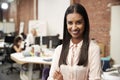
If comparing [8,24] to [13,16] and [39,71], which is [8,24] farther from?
[39,71]

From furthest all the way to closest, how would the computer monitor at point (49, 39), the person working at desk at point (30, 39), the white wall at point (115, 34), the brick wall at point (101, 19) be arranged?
1. the person working at desk at point (30, 39)
2. the brick wall at point (101, 19)
3. the computer monitor at point (49, 39)
4. the white wall at point (115, 34)

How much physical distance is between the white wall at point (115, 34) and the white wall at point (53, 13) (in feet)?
6.97

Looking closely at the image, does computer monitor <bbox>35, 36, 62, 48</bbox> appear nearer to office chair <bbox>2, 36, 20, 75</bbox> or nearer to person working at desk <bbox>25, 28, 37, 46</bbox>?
person working at desk <bbox>25, 28, 37, 46</bbox>

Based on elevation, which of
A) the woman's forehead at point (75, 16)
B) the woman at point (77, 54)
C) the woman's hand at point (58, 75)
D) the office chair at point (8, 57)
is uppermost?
the woman's forehead at point (75, 16)

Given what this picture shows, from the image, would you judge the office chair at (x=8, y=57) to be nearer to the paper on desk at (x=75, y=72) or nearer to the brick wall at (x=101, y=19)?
the brick wall at (x=101, y=19)

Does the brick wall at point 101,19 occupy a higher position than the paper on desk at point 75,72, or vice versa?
the brick wall at point 101,19

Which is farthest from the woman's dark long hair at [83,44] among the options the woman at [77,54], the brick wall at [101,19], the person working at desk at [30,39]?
the person working at desk at [30,39]

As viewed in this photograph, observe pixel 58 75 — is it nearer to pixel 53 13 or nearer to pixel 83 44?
pixel 83 44

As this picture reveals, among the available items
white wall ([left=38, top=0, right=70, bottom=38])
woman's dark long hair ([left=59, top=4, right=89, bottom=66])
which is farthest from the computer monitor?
woman's dark long hair ([left=59, top=4, right=89, bottom=66])

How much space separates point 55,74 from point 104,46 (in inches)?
164

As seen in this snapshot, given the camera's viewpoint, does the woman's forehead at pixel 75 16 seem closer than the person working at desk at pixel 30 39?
Yes

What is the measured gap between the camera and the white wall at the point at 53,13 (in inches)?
284

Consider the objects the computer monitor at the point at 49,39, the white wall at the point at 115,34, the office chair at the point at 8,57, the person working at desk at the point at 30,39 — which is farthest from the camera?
the person working at desk at the point at 30,39

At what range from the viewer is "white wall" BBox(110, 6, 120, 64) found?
481 centimetres
